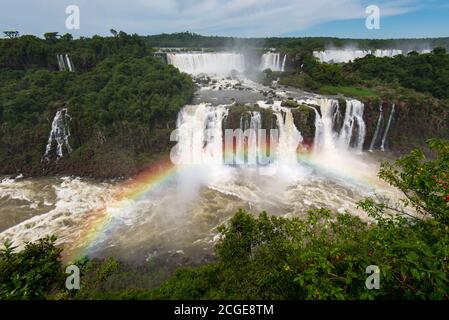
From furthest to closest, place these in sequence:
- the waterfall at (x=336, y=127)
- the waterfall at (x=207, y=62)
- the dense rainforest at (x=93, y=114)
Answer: the waterfall at (x=207, y=62), the waterfall at (x=336, y=127), the dense rainforest at (x=93, y=114)

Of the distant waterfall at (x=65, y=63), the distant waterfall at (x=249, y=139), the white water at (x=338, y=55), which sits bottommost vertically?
the distant waterfall at (x=249, y=139)

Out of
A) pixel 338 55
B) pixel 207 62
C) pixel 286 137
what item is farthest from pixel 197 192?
pixel 338 55

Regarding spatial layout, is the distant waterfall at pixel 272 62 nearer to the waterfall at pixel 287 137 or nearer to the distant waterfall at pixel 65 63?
the waterfall at pixel 287 137

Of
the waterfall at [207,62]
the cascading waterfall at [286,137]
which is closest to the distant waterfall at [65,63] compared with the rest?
the waterfall at [207,62]

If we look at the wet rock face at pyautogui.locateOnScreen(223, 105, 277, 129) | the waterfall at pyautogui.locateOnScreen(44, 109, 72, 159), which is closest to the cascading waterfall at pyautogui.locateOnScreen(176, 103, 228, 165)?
the wet rock face at pyautogui.locateOnScreen(223, 105, 277, 129)
